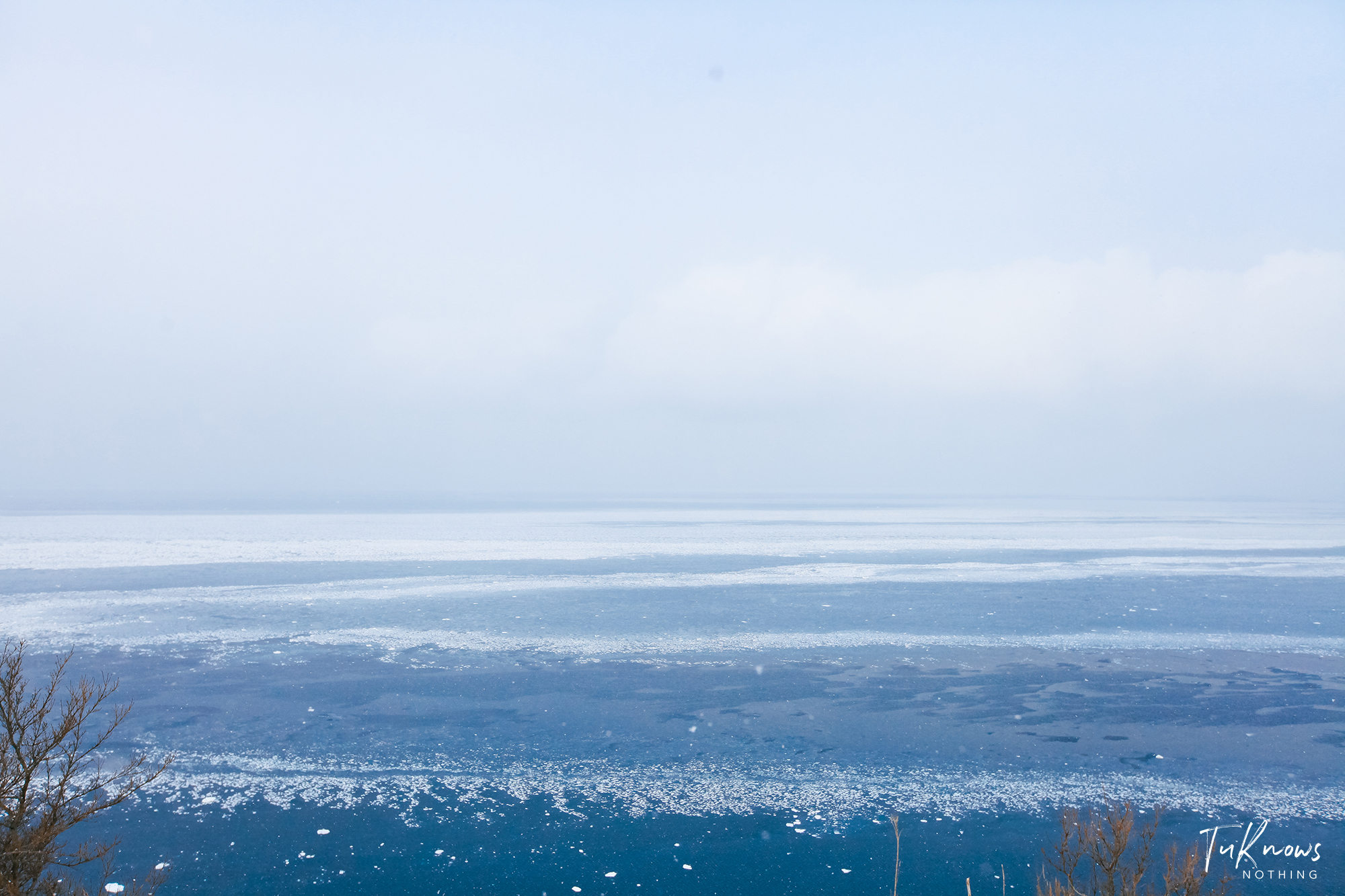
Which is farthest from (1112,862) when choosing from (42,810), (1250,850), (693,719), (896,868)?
(42,810)

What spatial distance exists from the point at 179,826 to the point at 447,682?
15.1 ft

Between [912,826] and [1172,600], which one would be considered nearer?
[912,826]

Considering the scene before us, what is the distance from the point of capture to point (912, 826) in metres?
6.97

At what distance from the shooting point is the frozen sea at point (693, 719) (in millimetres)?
6504

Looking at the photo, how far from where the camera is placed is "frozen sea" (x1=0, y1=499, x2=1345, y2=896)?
6504 mm

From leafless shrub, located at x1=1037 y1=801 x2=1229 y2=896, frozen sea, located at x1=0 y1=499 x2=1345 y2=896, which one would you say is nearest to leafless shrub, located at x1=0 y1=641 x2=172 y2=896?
frozen sea, located at x1=0 y1=499 x2=1345 y2=896

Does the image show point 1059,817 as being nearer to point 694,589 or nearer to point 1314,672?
point 1314,672

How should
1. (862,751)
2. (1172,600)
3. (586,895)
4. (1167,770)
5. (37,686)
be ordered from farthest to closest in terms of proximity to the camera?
1. (1172,600)
2. (37,686)
3. (862,751)
4. (1167,770)
5. (586,895)

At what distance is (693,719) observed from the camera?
980 centimetres

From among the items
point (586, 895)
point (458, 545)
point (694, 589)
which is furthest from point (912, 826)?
point (458, 545)

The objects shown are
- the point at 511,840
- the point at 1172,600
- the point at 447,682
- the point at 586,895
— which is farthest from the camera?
the point at 1172,600

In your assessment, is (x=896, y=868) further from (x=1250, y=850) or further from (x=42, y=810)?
(x=42, y=810)

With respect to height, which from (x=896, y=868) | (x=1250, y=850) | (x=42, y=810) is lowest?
(x=1250, y=850)

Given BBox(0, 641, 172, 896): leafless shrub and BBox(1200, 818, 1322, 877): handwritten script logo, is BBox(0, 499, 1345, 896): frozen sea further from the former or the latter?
BBox(0, 641, 172, 896): leafless shrub
